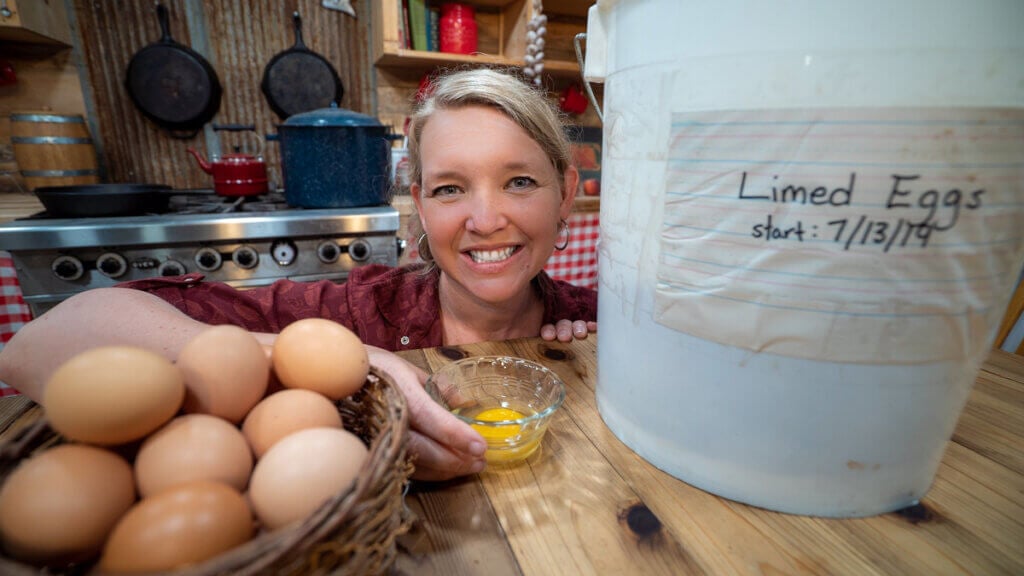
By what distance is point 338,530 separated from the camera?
0.70 feet

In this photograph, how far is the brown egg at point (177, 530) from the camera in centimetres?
20

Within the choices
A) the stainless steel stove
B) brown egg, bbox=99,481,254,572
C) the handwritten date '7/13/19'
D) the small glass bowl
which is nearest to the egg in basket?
brown egg, bbox=99,481,254,572

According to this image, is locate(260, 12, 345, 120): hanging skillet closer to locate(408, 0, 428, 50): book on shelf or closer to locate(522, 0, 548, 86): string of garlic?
locate(408, 0, 428, 50): book on shelf

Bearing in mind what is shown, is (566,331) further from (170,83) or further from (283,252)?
(170,83)

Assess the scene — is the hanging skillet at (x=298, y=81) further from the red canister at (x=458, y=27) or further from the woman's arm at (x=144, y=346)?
the woman's arm at (x=144, y=346)

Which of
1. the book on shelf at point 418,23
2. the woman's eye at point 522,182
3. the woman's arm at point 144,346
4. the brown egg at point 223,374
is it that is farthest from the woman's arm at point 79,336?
the book on shelf at point 418,23

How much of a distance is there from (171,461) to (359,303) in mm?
601

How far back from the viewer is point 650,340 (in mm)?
341

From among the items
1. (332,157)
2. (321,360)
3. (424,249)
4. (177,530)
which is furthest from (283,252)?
(177,530)

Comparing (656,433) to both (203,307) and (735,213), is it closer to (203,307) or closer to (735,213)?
(735,213)

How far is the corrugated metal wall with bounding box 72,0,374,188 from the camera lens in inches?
62.8

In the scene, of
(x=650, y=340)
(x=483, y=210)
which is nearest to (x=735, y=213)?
(x=650, y=340)

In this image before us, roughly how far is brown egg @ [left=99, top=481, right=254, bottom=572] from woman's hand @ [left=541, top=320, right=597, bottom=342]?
444 mm

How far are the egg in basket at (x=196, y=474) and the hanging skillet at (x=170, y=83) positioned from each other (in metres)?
1.75
